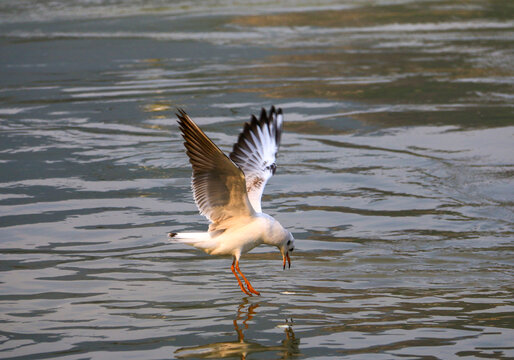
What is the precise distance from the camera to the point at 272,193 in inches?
388

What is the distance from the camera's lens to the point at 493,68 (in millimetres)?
16219

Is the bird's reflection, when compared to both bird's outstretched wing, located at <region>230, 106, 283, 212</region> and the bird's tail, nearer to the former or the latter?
the bird's tail

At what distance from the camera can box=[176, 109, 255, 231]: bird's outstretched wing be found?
6.38 metres

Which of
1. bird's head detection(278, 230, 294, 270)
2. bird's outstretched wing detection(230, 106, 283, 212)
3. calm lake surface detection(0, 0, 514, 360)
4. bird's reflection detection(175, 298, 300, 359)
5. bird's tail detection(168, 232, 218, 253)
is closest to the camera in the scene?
bird's reflection detection(175, 298, 300, 359)

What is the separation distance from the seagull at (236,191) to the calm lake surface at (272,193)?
14.4 inches

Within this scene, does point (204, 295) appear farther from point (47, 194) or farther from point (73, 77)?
point (73, 77)

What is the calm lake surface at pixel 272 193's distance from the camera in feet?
20.1

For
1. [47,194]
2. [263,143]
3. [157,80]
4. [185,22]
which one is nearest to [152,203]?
[47,194]

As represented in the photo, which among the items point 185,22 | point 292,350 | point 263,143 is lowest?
point 292,350

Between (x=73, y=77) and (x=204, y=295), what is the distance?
10.3 m

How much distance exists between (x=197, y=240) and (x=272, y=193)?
3040mm

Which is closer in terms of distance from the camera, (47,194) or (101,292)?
(101,292)

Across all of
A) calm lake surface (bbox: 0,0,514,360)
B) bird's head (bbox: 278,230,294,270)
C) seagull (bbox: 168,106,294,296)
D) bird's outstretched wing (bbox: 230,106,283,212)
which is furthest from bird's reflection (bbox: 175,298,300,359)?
Answer: bird's outstretched wing (bbox: 230,106,283,212)

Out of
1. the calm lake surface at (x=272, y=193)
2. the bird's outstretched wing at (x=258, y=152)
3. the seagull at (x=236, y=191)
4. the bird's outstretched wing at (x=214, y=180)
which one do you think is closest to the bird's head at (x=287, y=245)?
the seagull at (x=236, y=191)
